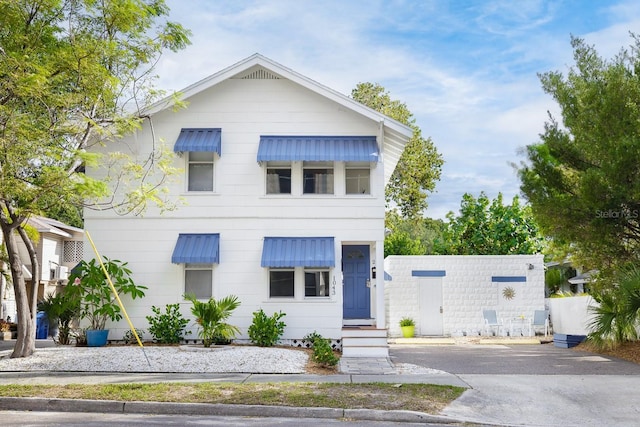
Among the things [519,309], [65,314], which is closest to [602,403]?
[65,314]

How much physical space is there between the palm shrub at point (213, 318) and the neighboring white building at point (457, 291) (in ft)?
33.8

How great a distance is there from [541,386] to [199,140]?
10.9 m

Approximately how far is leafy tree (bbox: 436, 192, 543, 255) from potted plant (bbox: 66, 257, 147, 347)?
731 inches

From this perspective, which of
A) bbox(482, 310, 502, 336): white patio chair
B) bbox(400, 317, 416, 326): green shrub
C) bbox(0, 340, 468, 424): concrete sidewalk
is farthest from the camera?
bbox(400, 317, 416, 326): green shrub

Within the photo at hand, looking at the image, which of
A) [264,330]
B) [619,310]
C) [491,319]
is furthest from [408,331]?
[619,310]

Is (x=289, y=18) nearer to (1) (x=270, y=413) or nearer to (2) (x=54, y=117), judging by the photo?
(2) (x=54, y=117)

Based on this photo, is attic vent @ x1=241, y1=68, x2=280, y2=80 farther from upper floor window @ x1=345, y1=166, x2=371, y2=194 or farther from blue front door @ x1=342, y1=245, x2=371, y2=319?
blue front door @ x1=342, y1=245, x2=371, y2=319

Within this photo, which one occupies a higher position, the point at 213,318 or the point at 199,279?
the point at 199,279

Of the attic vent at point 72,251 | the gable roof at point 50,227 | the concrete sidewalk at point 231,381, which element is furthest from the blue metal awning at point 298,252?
the attic vent at point 72,251

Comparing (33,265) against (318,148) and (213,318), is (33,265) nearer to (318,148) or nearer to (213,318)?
(213,318)

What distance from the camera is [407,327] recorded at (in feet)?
86.6

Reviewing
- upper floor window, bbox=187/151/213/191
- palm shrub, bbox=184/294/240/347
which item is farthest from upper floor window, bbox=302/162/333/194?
palm shrub, bbox=184/294/240/347

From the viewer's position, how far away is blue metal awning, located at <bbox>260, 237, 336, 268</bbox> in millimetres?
17969

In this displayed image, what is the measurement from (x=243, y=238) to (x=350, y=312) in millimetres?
3921
